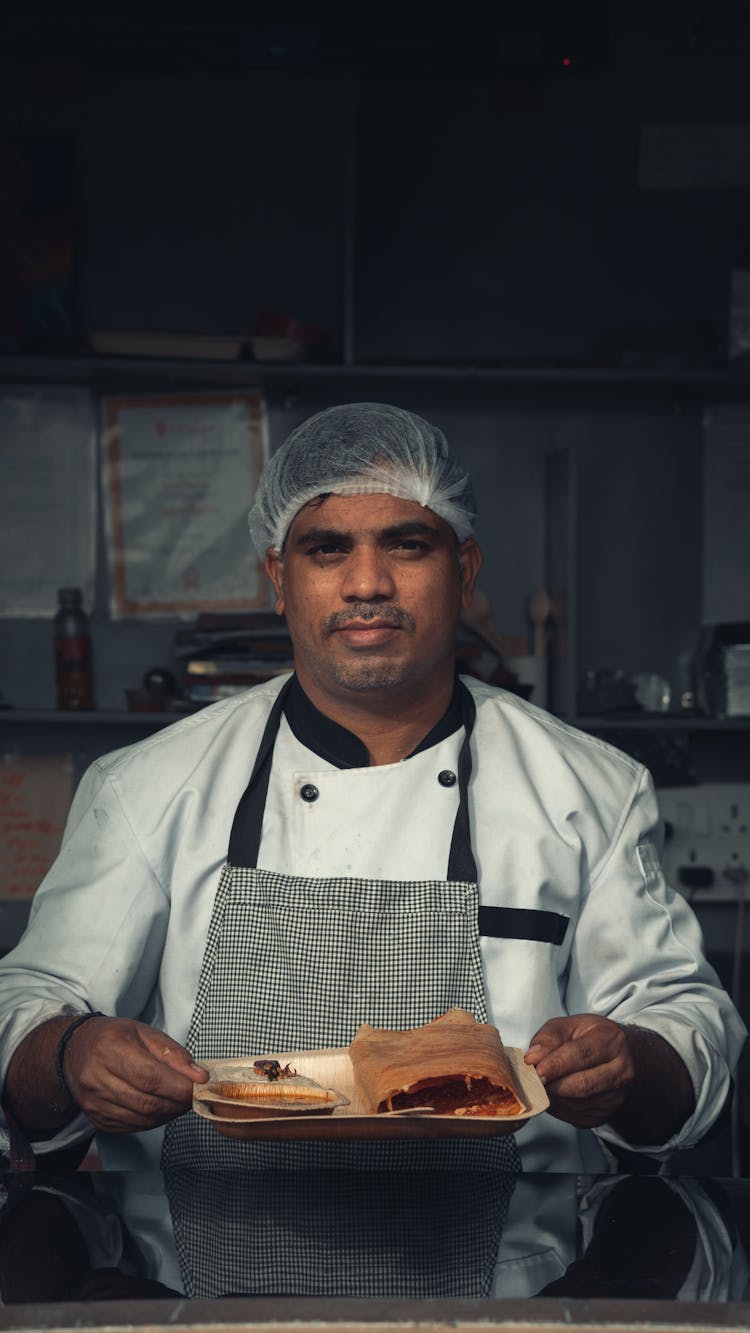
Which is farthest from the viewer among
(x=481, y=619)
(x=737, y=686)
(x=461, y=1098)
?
(x=481, y=619)

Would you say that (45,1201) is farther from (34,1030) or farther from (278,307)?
(278,307)

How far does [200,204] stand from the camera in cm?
311

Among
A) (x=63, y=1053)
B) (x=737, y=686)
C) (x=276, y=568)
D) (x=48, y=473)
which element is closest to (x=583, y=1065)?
(x=63, y=1053)

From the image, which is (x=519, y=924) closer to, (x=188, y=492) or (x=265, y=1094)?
(x=265, y=1094)

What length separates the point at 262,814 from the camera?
1.82 m

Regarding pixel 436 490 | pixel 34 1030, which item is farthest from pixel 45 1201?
pixel 436 490

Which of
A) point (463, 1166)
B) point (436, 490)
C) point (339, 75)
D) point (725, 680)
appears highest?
point (339, 75)

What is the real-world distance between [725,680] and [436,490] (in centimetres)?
125

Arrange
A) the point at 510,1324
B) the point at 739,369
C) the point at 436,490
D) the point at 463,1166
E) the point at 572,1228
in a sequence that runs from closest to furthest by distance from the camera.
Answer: the point at 510,1324 < the point at 572,1228 < the point at 463,1166 < the point at 436,490 < the point at 739,369

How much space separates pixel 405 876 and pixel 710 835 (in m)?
1.52

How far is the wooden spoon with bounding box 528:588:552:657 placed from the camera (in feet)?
10.1

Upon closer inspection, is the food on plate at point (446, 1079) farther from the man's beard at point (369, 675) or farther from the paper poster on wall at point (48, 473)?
the paper poster on wall at point (48, 473)

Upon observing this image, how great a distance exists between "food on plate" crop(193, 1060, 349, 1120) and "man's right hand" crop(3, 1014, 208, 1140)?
0.04m

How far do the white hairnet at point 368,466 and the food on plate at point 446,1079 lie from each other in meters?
0.80
